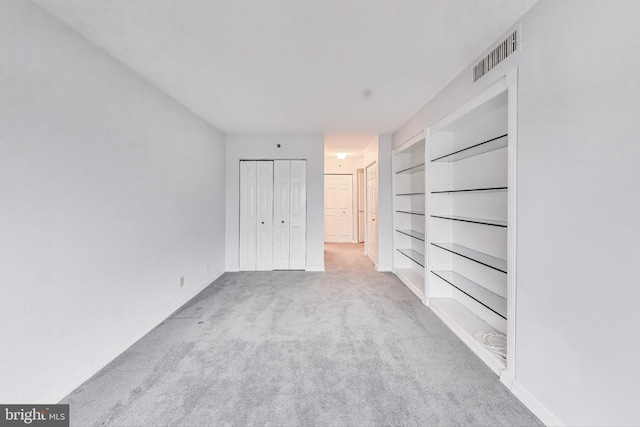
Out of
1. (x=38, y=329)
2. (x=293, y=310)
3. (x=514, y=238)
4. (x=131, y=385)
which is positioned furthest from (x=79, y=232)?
(x=514, y=238)

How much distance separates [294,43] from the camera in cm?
205

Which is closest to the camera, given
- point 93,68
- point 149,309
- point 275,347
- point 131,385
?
point 131,385

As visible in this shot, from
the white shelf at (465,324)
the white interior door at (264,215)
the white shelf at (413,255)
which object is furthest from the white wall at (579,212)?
the white interior door at (264,215)

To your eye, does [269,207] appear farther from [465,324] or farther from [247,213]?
[465,324]

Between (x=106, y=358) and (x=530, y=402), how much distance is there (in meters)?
2.98

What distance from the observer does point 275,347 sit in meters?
2.40

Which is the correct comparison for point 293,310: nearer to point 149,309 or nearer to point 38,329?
point 149,309

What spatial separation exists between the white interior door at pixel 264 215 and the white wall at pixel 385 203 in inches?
77.1

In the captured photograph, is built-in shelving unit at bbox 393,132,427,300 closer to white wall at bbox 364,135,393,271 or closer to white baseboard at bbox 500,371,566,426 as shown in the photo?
white wall at bbox 364,135,393,271

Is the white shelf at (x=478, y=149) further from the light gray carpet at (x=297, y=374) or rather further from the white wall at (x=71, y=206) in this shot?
the white wall at (x=71, y=206)

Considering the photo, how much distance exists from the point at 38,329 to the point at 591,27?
3414 millimetres

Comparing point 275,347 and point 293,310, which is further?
point 293,310

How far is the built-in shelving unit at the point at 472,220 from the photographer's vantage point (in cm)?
232

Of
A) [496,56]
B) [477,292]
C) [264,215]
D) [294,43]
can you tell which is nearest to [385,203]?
[264,215]
